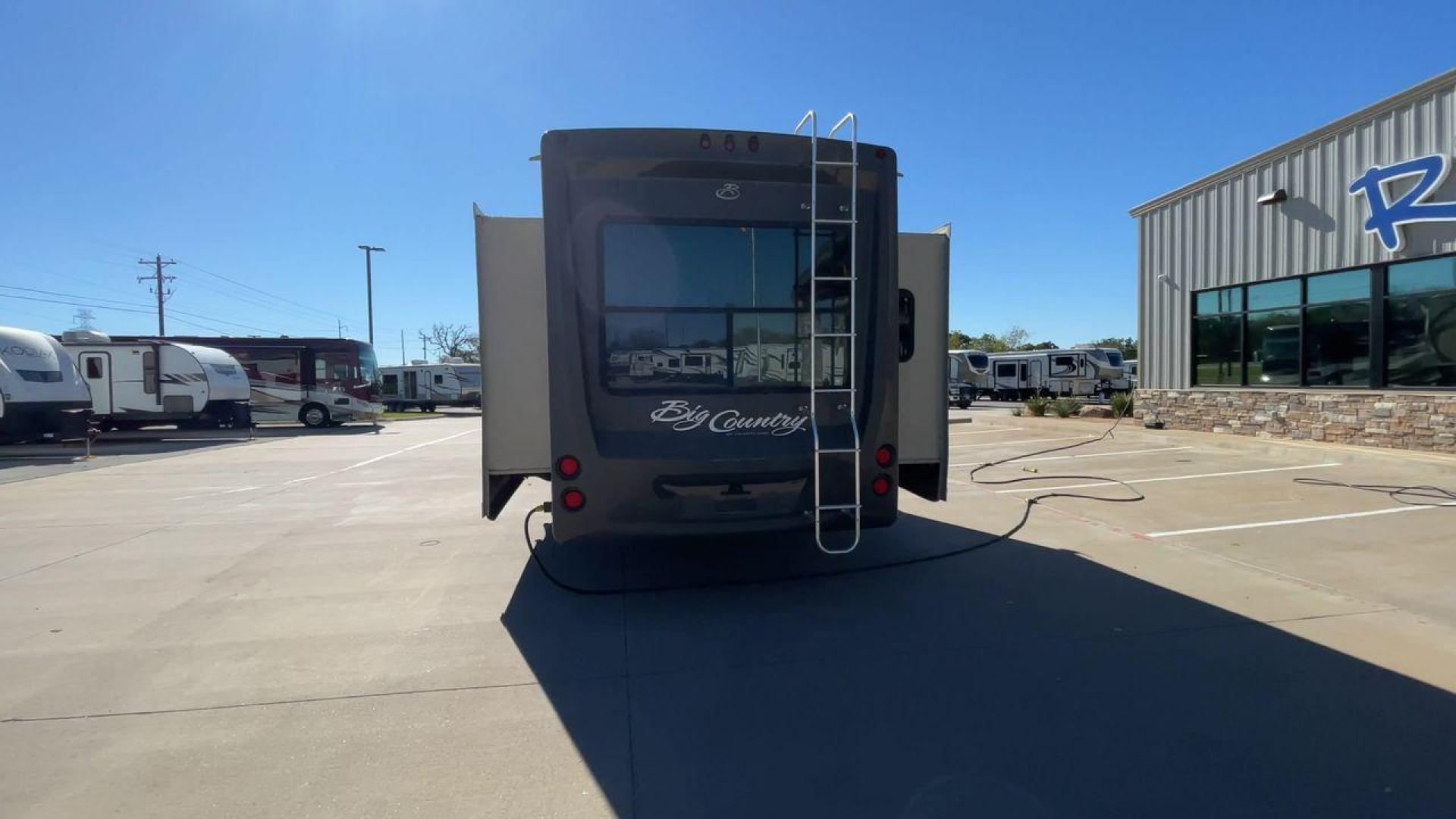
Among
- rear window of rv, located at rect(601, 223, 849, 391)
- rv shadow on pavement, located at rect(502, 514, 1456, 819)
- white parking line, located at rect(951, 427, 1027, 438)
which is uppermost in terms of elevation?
rear window of rv, located at rect(601, 223, 849, 391)

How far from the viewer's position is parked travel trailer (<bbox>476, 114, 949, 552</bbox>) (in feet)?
16.0

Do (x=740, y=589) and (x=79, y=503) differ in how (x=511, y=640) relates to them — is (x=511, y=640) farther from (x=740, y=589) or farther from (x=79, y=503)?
(x=79, y=503)

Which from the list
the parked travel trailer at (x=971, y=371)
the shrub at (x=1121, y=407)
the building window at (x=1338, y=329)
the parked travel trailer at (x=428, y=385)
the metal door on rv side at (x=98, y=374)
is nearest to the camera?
the building window at (x=1338, y=329)

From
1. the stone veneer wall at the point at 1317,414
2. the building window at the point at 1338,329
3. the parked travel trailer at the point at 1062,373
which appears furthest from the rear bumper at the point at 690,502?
the parked travel trailer at the point at 1062,373

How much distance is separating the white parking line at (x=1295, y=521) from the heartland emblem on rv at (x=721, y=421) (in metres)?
4.32

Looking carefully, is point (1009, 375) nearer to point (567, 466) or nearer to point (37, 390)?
point (37, 390)

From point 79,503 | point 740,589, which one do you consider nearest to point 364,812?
point 740,589

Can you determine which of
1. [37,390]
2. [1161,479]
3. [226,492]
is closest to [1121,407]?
[1161,479]

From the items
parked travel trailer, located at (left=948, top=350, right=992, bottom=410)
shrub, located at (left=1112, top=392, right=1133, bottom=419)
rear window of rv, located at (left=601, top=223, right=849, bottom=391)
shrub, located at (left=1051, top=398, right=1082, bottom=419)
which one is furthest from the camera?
parked travel trailer, located at (left=948, top=350, right=992, bottom=410)

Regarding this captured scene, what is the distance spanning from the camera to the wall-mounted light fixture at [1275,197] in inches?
533

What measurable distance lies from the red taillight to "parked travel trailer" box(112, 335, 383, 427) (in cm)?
2690

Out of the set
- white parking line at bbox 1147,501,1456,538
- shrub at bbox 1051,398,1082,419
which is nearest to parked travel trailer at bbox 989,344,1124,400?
shrub at bbox 1051,398,1082,419

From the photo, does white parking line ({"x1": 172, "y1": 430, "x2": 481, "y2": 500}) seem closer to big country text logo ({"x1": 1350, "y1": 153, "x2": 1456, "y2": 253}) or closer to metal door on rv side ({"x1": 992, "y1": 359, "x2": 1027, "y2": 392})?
big country text logo ({"x1": 1350, "y1": 153, "x2": 1456, "y2": 253})

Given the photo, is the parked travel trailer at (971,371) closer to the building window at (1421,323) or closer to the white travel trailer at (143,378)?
the building window at (1421,323)
